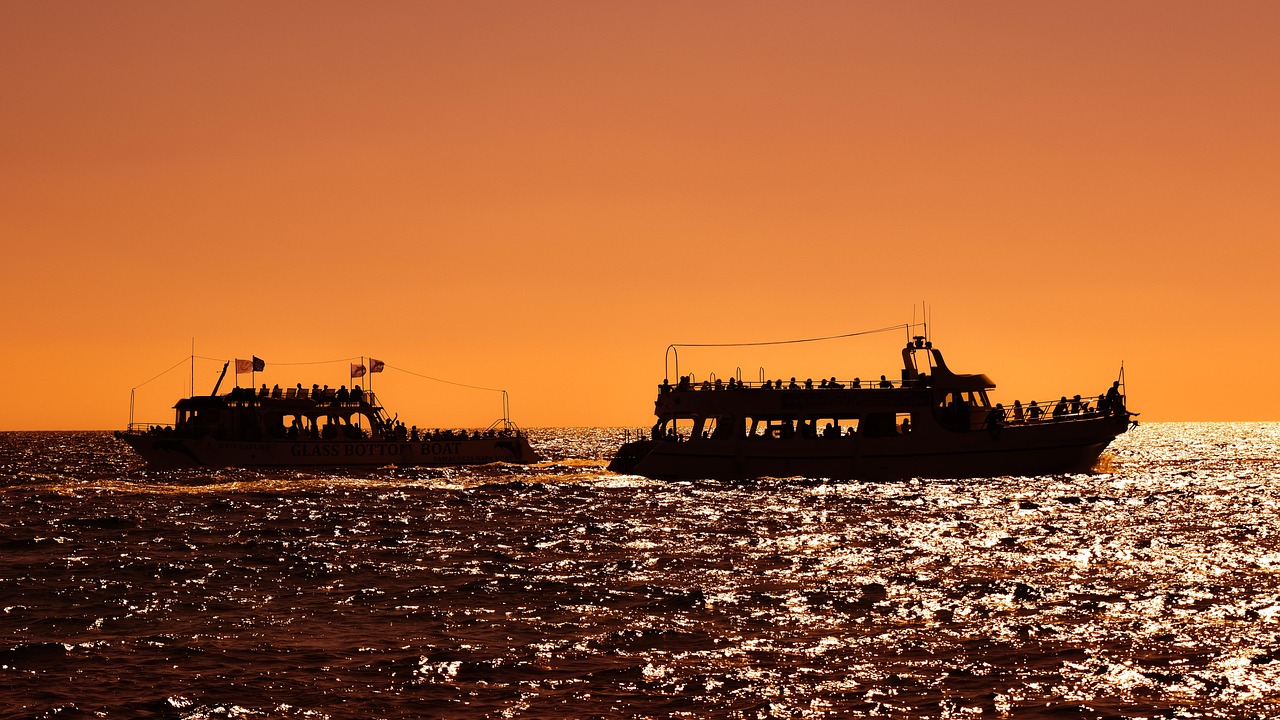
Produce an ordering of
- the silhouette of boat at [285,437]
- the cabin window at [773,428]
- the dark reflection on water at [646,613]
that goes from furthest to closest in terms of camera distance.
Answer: the silhouette of boat at [285,437] < the cabin window at [773,428] < the dark reflection on water at [646,613]

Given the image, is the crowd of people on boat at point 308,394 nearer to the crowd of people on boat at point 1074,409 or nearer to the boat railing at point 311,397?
the boat railing at point 311,397

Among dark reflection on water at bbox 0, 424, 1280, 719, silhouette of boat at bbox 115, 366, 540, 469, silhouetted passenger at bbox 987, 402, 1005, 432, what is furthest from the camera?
silhouette of boat at bbox 115, 366, 540, 469

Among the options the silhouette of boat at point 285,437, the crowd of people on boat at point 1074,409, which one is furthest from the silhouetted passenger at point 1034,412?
the silhouette of boat at point 285,437

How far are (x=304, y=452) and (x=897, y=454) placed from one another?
1458 inches

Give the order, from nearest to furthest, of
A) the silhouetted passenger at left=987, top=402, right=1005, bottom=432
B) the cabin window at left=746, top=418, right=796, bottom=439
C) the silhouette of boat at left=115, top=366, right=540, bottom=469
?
the silhouetted passenger at left=987, top=402, right=1005, bottom=432 < the cabin window at left=746, top=418, right=796, bottom=439 < the silhouette of boat at left=115, top=366, right=540, bottom=469

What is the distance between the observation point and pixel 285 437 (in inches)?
2955

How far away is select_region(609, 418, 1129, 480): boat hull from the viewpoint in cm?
5697

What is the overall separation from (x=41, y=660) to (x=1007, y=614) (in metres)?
15.7

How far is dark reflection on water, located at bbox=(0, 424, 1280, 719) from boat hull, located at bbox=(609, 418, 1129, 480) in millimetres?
11997

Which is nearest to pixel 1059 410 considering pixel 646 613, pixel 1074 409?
pixel 1074 409

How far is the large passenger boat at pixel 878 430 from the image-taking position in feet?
187

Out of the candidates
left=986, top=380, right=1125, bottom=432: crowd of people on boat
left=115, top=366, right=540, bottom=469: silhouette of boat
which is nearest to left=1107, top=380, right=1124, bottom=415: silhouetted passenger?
left=986, top=380, right=1125, bottom=432: crowd of people on boat

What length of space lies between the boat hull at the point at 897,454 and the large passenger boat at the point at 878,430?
1.8 inches

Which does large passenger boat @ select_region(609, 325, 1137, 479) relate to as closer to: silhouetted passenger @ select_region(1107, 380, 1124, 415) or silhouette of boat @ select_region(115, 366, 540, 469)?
silhouetted passenger @ select_region(1107, 380, 1124, 415)
